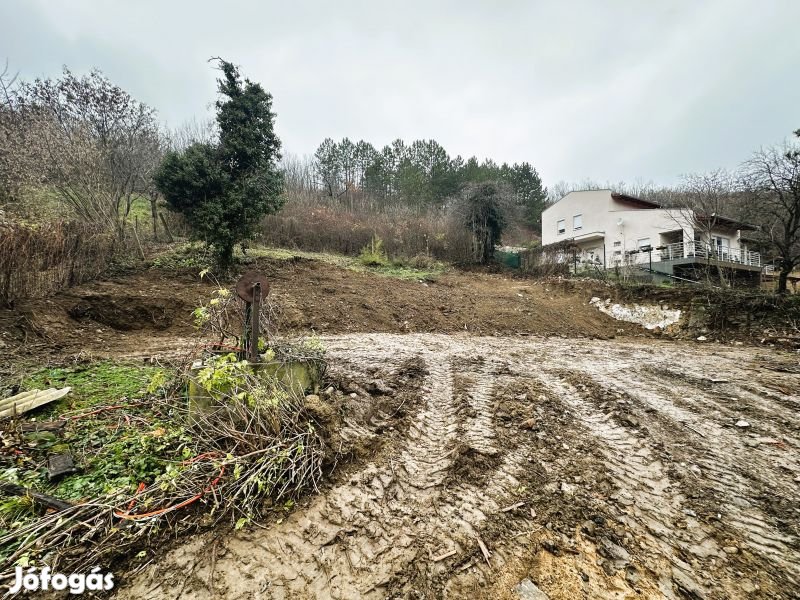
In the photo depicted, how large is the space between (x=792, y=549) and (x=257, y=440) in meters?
3.35

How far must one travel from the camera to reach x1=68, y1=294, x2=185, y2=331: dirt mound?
21.0 feet

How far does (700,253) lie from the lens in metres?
16.5

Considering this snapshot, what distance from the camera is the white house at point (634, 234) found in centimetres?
1688

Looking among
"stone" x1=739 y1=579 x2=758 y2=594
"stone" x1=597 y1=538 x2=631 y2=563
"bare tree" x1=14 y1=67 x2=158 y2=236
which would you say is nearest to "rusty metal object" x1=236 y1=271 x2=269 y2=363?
"stone" x1=597 y1=538 x2=631 y2=563

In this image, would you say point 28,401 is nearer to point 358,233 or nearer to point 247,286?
point 247,286

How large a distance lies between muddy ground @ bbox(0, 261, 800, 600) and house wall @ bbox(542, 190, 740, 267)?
16.8 meters

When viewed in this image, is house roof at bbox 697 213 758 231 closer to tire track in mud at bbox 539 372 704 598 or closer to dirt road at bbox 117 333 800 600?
dirt road at bbox 117 333 800 600

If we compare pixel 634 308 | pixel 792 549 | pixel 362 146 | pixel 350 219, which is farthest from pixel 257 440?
pixel 362 146

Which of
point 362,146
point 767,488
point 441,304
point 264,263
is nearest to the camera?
point 767,488

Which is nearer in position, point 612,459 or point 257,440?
point 257,440

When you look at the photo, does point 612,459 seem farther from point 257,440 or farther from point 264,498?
point 257,440

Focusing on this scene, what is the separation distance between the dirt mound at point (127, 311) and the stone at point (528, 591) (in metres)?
8.00

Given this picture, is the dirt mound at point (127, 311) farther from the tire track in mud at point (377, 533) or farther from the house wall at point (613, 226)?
the house wall at point (613, 226)

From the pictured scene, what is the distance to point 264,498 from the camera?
6.89ft
